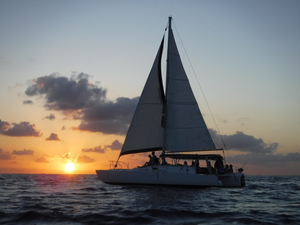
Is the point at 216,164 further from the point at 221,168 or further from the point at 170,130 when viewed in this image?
the point at 170,130

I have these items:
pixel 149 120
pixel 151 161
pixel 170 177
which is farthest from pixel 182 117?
pixel 170 177

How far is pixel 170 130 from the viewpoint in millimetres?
29188

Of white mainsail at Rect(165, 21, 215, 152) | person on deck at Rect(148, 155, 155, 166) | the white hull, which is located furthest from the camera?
white mainsail at Rect(165, 21, 215, 152)

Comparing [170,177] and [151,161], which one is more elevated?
[151,161]

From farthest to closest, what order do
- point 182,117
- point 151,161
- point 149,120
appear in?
point 149,120 < point 182,117 < point 151,161

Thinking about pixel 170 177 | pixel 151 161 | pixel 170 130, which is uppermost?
pixel 170 130

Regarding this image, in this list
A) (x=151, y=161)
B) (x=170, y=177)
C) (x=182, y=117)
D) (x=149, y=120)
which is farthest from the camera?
(x=149, y=120)

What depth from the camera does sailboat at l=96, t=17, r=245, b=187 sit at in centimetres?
2792

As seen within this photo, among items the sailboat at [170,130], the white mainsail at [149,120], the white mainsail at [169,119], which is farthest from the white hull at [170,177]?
the white mainsail at [149,120]

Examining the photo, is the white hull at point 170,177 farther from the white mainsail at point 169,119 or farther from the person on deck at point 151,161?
the white mainsail at point 169,119

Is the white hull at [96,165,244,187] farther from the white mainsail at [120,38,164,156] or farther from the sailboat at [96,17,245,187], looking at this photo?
the white mainsail at [120,38,164,156]

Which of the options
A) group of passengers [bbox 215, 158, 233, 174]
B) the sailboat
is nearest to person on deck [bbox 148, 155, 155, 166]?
the sailboat

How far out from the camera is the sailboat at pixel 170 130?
27.9 metres

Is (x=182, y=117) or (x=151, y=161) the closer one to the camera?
(x=151, y=161)
